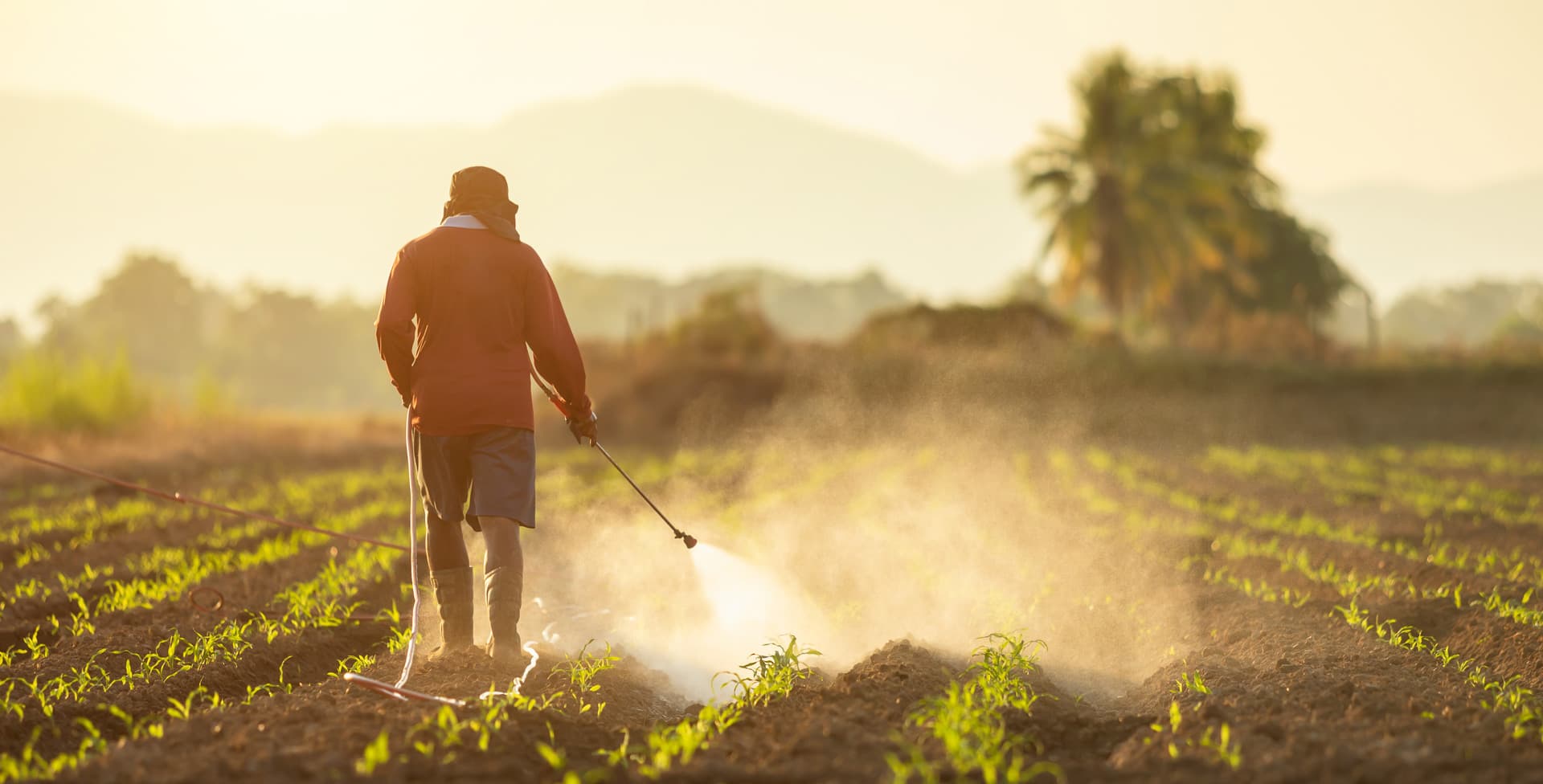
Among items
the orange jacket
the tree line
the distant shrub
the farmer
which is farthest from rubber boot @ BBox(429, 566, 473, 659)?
the tree line

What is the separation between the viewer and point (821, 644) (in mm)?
7012

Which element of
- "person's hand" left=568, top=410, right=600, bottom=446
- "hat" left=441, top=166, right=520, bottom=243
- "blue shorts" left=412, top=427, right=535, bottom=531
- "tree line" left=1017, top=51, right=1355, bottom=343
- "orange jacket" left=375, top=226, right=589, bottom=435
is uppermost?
"tree line" left=1017, top=51, right=1355, bottom=343

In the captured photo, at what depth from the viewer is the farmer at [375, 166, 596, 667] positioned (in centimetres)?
561

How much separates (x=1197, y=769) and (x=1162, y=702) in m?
1.36

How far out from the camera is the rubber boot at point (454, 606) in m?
5.91

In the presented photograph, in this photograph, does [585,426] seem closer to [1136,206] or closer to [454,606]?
[454,606]

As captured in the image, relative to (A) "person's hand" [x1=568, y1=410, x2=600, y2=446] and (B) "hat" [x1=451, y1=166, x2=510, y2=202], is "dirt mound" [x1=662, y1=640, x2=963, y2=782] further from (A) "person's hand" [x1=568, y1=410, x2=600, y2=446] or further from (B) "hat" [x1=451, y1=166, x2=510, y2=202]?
(B) "hat" [x1=451, y1=166, x2=510, y2=202]

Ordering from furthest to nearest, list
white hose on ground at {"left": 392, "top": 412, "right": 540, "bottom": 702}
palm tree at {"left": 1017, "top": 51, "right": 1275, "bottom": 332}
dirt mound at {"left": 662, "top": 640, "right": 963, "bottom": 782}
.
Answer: palm tree at {"left": 1017, "top": 51, "right": 1275, "bottom": 332} → white hose on ground at {"left": 392, "top": 412, "right": 540, "bottom": 702} → dirt mound at {"left": 662, "top": 640, "right": 963, "bottom": 782}

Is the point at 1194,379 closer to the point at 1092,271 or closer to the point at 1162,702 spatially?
the point at 1092,271

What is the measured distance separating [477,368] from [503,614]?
112 cm

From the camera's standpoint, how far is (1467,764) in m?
4.14

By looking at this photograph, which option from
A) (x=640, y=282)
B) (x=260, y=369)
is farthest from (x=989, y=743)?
(x=640, y=282)

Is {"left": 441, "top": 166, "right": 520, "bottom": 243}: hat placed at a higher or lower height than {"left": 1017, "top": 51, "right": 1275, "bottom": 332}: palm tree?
lower

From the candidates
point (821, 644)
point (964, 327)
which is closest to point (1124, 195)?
point (964, 327)
